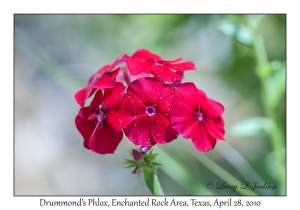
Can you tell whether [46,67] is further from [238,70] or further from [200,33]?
[238,70]

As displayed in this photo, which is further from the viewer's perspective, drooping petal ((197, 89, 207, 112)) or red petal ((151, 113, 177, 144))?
drooping petal ((197, 89, 207, 112))

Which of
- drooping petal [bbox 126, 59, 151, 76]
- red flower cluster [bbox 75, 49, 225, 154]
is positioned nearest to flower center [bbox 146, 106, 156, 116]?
red flower cluster [bbox 75, 49, 225, 154]

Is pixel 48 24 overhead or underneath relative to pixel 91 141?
overhead

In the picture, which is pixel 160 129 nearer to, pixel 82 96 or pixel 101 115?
pixel 101 115

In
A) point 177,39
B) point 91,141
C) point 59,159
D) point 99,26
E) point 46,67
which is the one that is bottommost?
point 91,141

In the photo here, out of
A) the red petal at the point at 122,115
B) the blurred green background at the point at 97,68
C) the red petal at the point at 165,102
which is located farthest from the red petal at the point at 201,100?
the blurred green background at the point at 97,68

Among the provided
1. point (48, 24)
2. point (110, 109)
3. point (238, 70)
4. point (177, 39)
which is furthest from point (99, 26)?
point (110, 109)

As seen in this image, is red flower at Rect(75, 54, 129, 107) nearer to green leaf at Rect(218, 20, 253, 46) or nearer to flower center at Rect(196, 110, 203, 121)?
flower center at Rect(196, 110, 203, 121)

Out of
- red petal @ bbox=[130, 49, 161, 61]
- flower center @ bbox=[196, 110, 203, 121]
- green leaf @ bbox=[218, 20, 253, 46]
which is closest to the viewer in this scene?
flower center @ bbox=[196, 110, 203, 121]
